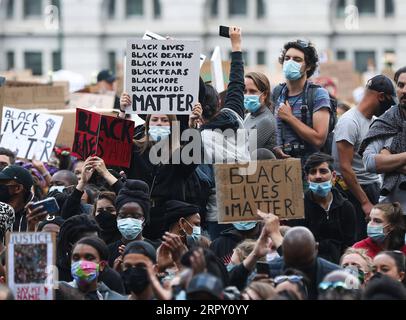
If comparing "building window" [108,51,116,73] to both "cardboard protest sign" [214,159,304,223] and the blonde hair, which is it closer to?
"cardboard protest sign" [214,159,304,223]

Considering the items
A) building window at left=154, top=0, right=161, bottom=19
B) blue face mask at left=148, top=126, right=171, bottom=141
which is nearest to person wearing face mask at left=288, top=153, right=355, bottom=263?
blue face mask at left=148, top=126, right=171, bottom=141

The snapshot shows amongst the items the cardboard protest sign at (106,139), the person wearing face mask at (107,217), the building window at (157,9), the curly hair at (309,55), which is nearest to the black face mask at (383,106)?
the curly hair at (309,55)

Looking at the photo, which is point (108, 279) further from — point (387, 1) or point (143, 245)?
point (387, 1)

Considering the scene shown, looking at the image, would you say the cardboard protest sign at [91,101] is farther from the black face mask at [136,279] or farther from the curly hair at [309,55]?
the black face mask at [136,279]

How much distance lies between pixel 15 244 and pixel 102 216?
211 cm

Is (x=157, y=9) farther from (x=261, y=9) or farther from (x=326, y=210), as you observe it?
(x=326, y=210)

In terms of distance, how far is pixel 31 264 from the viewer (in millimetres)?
9477

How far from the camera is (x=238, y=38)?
39.7 feet

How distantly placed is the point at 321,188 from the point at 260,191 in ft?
2.14

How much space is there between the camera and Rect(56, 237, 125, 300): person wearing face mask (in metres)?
9.69

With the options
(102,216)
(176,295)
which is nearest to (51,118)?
(102,216)

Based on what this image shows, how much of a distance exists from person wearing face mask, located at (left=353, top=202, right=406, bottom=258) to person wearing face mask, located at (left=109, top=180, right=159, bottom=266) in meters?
1.31

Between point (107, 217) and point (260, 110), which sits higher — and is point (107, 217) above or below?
below

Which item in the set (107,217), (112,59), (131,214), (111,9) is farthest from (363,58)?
(131,214)
